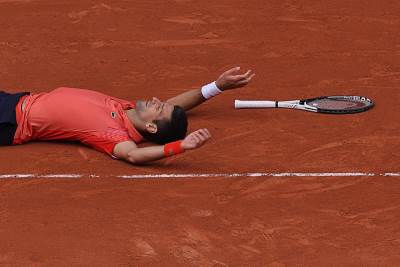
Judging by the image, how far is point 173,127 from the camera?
855cm

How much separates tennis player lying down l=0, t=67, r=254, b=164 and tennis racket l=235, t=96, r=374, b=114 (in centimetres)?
98

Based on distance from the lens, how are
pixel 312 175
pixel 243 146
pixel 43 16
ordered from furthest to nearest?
pixel 43 16, pixel 243 146, pixel 312 175

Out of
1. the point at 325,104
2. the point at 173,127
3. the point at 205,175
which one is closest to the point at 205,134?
the point at 205,175

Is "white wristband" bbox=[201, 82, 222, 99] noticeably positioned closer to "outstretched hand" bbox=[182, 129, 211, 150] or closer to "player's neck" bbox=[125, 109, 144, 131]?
"player's neck" bbox=[125, 109, 144, 131]

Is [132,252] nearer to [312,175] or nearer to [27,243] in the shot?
[27,243]

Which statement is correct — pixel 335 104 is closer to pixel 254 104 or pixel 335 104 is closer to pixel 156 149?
pixel 254 104

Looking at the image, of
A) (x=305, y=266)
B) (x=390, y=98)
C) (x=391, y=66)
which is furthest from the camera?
Result: (x=391, y=66)

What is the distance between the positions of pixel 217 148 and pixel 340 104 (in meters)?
1.43

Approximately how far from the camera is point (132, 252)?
711 centimetres

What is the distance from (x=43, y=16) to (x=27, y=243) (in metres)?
5.68

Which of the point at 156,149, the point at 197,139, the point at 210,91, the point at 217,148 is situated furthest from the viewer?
the point at 210,91

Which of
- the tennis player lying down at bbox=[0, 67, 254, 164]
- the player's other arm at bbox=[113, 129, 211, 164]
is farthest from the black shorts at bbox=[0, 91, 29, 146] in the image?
the player's other arm at bbox=[113, 129, 211, 164]

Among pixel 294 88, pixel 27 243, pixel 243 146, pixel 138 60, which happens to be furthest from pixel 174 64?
pixel 27 243

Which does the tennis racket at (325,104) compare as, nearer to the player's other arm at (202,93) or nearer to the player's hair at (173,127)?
the player's other arm at (202,93)
